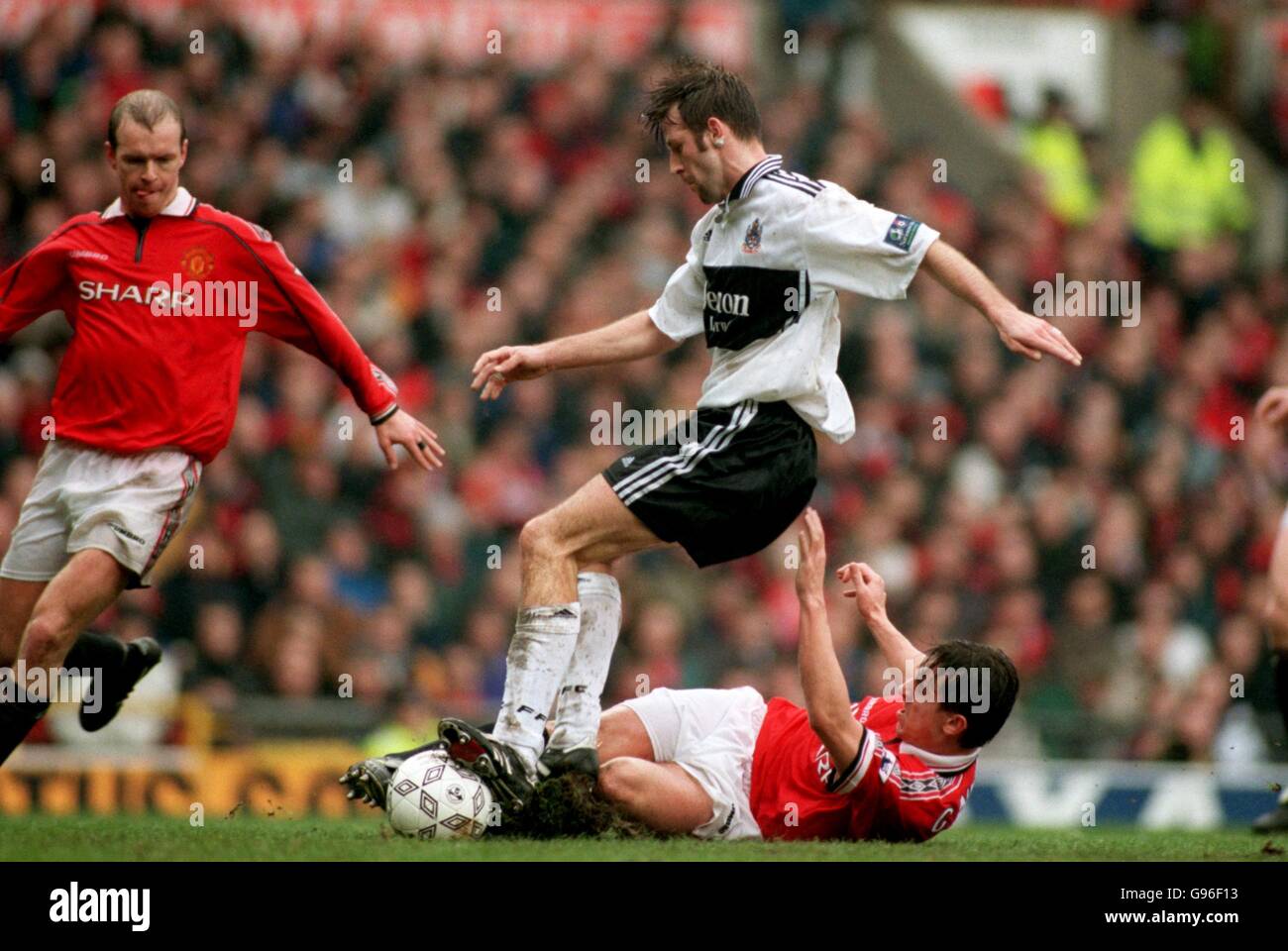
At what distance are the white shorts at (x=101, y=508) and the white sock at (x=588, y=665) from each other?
5.19 feet

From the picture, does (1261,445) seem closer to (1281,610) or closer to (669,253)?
(669,253)

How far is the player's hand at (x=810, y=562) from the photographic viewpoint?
20.3 ft

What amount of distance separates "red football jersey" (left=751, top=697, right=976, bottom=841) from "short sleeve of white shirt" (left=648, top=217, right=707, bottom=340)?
1.51 meters

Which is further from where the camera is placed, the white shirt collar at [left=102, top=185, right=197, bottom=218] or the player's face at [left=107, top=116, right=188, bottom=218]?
the white shirt collar at [left=102, top=185, right=197, bottom=218]

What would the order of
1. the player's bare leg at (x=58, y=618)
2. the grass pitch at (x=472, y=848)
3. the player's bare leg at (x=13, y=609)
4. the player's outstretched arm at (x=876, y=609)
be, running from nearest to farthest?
1. the grass pitch at (x=472, y=848)
2. the player's bare leg at (x=58, y=618)
3. the player's outstretched arm at (x=876, y=609)
4. the player's bare leg at (x=13, y=609)

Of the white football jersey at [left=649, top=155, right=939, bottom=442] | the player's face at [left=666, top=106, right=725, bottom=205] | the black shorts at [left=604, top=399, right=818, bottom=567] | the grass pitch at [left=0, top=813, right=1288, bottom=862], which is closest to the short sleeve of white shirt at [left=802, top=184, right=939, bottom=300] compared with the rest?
the white football jersey at [left=649, top=155, right=939, bottom=442]

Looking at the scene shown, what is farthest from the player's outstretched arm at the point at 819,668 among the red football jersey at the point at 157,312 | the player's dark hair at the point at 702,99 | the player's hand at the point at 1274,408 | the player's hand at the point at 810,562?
the red football jersey at the point at 157,312

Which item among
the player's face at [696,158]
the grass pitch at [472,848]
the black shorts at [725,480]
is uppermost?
the player's face at [696,158]

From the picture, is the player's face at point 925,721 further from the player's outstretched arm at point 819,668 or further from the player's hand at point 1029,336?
the player's hand at point 1029,336

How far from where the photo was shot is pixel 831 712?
607 cm

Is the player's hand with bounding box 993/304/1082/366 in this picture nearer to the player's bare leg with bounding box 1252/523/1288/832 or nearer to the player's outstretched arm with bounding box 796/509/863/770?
the player's outstretched arm with bounding box 796/509/863/770

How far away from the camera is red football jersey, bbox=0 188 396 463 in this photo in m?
6.65

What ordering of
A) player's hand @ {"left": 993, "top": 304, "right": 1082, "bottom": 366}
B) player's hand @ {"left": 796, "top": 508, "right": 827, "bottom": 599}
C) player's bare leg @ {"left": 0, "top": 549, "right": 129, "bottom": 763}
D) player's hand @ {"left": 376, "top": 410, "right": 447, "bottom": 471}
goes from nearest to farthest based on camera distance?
player's hand @ {"left": 993, "top": 304, "right": 1082, "bottom": 366}, player's hand @ {"left": 796, "top": 508, "right": 827, "bottom": 599}, player's bare leg @ {"left": 0, "top": 549, "right": 129, "bottom": 763}, player's hand @ {"left": 376, "top": 410, "right": 447, "bottom": 471}

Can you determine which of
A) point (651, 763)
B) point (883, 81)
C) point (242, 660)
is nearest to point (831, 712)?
point (651, 763)
